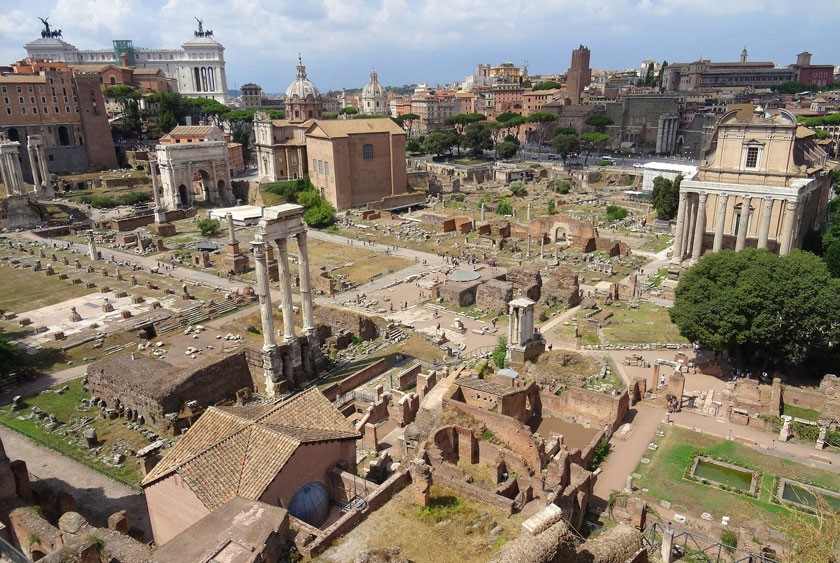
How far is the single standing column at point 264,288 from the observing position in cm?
A: 2916

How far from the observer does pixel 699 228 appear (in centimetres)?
4984

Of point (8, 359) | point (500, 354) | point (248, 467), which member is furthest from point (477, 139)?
point (248, 467)

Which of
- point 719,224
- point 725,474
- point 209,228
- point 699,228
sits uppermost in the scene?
point 719,224

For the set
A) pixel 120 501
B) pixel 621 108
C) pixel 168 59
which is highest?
pixel 168 59

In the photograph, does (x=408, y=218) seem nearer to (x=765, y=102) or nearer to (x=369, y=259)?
(x=369, y=259)

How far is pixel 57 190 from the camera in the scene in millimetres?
85312

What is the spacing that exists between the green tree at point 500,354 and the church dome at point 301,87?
8131cm

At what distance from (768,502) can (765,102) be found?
125902 mm

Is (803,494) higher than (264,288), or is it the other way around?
(264,288)

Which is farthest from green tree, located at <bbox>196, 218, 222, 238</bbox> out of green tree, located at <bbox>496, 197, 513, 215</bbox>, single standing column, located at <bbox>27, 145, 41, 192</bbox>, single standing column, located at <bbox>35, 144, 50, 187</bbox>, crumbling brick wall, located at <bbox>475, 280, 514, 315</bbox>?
crumbling brick wall, located at <bbox>475, 280, 514, 315</bbox>

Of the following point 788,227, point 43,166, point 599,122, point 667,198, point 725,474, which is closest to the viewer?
point 725,474

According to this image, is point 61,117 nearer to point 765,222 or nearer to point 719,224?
point 719,224

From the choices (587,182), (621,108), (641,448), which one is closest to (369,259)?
(641,448)

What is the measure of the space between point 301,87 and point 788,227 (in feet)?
272
